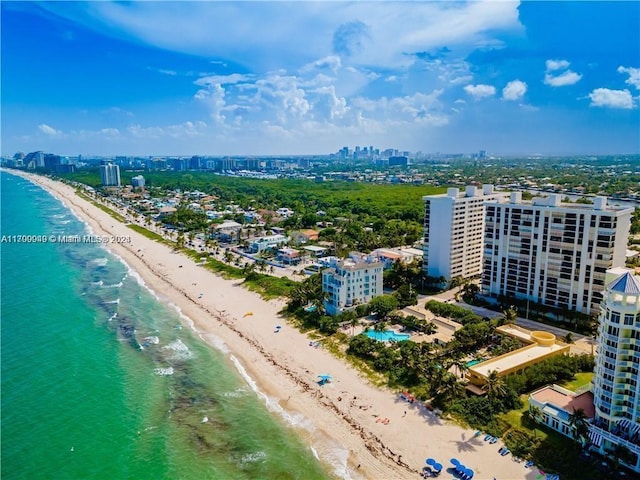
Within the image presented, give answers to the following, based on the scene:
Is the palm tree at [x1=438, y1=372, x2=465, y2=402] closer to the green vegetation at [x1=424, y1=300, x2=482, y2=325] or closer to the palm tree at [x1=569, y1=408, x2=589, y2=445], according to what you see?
the palm tree at [x1=569, y1=408, x2=589, y2=445]

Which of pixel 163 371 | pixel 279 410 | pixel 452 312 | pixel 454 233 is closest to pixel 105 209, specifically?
pixel 163 371

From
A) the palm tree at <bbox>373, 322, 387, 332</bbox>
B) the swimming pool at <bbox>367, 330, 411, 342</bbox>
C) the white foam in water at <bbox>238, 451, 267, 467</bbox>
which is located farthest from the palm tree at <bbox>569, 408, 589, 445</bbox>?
the palm tree at <bbox>373, 322, 387, 332</bbox>

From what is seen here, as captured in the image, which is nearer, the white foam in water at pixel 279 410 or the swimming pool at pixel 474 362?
the white foam in water at pixel 279 410

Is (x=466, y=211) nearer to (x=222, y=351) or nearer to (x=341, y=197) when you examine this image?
(x=222, y=351)

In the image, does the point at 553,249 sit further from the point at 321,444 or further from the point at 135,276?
the point at 135,276

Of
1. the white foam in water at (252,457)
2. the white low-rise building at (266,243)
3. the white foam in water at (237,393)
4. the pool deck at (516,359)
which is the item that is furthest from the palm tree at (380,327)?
the white low-rise building at (266,243)

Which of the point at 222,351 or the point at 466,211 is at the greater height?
the point at 466,211

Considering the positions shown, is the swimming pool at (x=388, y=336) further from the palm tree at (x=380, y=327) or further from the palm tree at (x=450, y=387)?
the palm tree at (x=450, y=387)

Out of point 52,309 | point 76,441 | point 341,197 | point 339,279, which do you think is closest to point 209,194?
point 341,197
